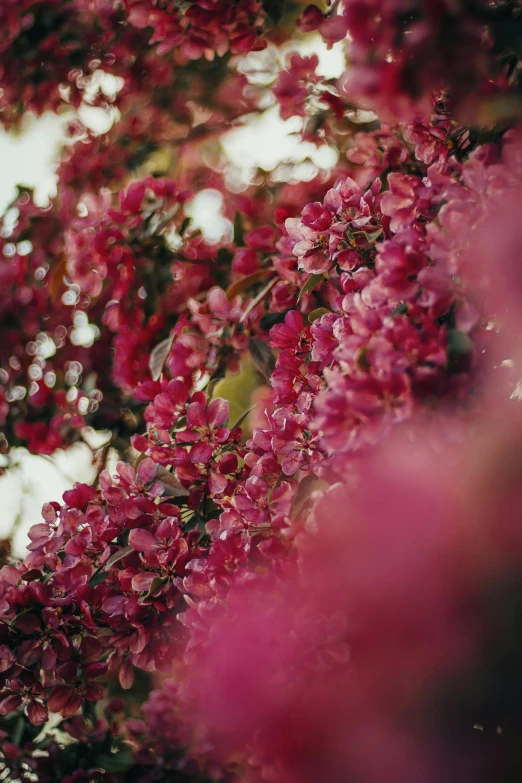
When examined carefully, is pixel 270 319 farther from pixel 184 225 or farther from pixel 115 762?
pixel 115 762

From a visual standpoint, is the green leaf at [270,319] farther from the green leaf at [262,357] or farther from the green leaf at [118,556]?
the green leaf at [118,556]

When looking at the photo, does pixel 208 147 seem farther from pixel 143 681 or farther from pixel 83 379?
pixel 143 681

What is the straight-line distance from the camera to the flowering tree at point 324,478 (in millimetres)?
458

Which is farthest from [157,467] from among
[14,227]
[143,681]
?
[14,227]

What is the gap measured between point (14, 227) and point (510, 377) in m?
1.33

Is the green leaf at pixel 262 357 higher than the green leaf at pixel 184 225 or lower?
lower

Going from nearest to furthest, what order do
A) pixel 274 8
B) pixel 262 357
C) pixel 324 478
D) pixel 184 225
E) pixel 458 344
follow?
pixel 458 344 < pixel 324 478 < pixel 262 357 < pixel 274 8 < pixel 184 225

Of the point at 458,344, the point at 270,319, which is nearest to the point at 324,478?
the point at 458,344

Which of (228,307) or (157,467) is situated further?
(228,307)

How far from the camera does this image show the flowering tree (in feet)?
1.50

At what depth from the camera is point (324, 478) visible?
59 cm

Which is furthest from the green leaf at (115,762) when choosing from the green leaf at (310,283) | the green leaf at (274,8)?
the green leaf at (274,8)

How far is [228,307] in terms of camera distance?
0.89 meters

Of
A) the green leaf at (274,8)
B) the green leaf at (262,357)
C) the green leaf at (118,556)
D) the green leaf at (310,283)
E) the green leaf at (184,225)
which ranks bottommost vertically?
the green leaf at (118,556)
